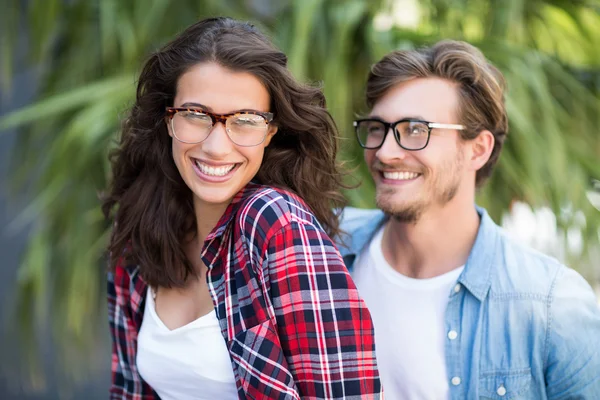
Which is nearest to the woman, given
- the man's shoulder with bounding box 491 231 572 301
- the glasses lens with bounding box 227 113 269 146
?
the glasses lens with bounding box 227 113 269 146

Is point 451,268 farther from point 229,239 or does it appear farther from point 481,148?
point 229,239

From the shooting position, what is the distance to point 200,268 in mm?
1563

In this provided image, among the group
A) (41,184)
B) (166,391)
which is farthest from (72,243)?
(166,391)

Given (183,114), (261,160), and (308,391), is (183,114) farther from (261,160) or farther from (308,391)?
(308,391)

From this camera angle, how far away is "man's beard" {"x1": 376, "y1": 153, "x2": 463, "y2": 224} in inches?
65.5

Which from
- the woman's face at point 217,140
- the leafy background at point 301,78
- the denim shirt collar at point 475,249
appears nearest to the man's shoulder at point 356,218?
the denim shirt collar at point 475,249

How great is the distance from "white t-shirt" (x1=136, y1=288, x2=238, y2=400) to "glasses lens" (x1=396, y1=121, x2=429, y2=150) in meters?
0.61

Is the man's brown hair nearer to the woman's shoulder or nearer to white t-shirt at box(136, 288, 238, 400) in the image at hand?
the woman's shoulder

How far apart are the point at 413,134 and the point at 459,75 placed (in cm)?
20

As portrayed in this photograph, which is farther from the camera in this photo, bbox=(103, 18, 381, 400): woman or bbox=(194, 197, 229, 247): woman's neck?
bbox=(194, 197, 229, 247): woman's neck

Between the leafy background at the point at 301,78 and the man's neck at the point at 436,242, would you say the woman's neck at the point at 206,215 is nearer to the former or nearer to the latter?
the man's neck at the point at 436,242

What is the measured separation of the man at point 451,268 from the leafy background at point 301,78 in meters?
0.59

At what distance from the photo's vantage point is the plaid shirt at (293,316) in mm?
1197

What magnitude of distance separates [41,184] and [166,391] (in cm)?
145
